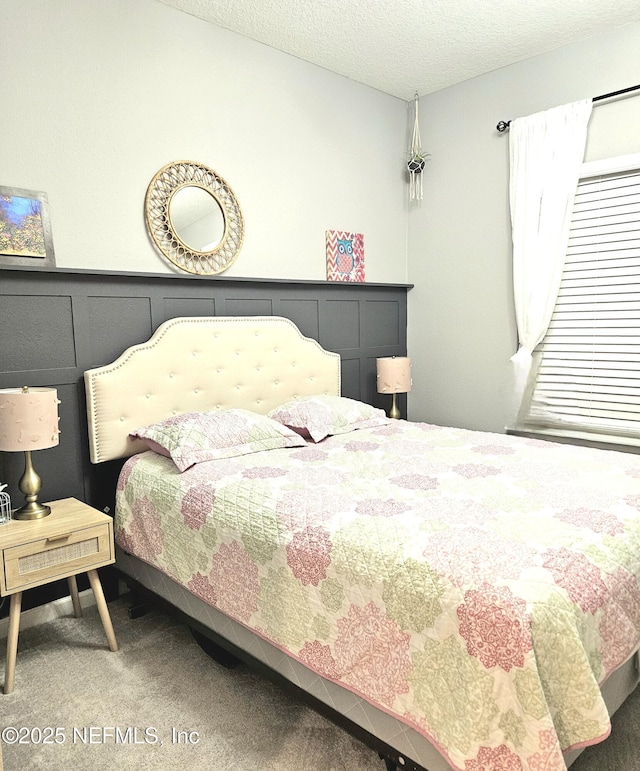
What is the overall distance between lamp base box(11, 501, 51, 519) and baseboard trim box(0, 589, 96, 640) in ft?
1.77

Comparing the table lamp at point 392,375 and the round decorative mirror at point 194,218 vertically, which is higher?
the round decorative mirror at point 194,218

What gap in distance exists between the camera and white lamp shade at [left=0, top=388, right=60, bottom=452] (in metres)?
2.14

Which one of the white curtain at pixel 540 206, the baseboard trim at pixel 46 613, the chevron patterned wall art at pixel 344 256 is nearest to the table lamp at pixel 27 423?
the baseboard trim at pixel 46 613

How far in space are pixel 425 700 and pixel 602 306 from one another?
2539 mm

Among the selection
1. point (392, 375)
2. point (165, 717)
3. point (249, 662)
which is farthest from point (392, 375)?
point (165, 717)

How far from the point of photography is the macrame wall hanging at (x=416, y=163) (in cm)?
398

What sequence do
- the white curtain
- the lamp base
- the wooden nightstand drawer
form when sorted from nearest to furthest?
the wooden nightstand drawer, the lamp base, the white curtain

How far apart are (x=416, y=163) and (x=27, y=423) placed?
9.96 ft

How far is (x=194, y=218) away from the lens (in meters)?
3.00

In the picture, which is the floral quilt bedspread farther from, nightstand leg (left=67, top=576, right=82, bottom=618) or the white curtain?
the white curtain

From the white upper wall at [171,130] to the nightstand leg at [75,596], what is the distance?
142 centimetres

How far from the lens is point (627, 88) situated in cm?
300

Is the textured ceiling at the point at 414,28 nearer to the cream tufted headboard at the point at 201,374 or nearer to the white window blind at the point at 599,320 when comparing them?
the white window blind at the point at 599,320

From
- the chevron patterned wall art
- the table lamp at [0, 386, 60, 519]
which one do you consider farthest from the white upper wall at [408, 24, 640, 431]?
the table lamp at [0, 386, 60, 519]
